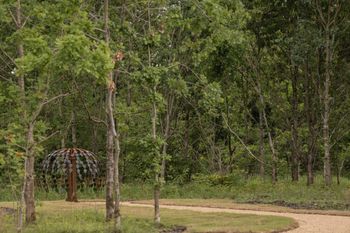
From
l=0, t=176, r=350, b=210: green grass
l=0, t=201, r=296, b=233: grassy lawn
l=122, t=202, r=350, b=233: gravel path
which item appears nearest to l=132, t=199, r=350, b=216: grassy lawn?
l=122, t=202, r=350, b=233: gravel path

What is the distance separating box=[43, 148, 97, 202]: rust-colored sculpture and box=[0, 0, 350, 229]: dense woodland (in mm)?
869

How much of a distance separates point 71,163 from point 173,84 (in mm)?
10218

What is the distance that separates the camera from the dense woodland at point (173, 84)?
1170 centimetres

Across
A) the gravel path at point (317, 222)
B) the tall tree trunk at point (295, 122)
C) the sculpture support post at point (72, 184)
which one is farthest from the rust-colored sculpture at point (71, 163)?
the tall tree trunk at point (295, 122)

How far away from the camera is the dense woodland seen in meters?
11.7

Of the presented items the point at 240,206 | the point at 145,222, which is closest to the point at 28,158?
the point at 145,222

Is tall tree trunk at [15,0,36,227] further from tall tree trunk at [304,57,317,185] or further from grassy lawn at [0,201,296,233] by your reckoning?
tall tree trunk at [304,57,317,185]

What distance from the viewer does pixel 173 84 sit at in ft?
47.2

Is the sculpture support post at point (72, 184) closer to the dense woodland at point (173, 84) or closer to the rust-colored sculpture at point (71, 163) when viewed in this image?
the rust-colored sculpture at point (71, 163)

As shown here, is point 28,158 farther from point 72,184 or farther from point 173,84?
point 72,184

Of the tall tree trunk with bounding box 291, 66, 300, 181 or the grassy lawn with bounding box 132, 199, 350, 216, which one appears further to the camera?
the tall tree trunk with bounding box 291, 66, 300, 181

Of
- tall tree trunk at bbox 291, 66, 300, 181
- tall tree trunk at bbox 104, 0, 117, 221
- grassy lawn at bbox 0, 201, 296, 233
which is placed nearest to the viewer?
tall tree trunk at bbox 104, 0, 117, 221

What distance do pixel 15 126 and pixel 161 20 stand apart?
4373 millimetres

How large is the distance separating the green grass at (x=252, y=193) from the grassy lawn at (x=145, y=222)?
4168 millimetres
